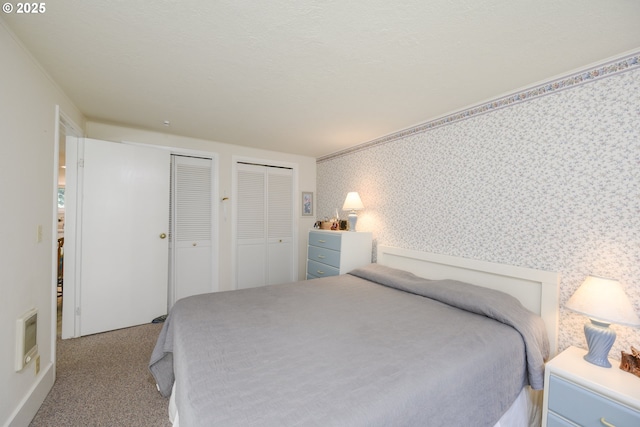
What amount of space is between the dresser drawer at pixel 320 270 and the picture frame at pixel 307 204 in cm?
104

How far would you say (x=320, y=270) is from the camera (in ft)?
11.4

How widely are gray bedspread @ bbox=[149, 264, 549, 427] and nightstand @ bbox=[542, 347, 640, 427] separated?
97mm

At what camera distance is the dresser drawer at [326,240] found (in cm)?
321

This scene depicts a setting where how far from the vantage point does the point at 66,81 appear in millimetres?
2018

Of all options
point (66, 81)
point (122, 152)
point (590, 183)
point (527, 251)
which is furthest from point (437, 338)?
point (122, 152)

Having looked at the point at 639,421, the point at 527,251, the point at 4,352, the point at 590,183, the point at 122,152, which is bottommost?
the point at 639,421

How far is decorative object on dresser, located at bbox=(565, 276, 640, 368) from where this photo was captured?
1391mm

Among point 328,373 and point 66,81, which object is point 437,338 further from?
point 66,81

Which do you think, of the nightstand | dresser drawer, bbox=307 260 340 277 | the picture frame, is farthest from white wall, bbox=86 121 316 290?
the nightstand

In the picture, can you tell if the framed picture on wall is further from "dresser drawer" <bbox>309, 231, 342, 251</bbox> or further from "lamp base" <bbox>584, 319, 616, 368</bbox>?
"lamp base" <bbox>584, 319, 616, 368</bbox>

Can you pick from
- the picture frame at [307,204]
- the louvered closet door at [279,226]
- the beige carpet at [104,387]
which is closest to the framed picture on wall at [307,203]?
the picture frame at [307,204]

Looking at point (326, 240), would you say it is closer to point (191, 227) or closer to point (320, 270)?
point (320, 270)

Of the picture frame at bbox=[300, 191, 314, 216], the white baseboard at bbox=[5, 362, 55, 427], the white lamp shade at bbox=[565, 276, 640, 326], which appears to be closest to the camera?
the white lamp shade at bbox=[565, 276, 640, 326]

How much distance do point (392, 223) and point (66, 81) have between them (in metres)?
3.23
